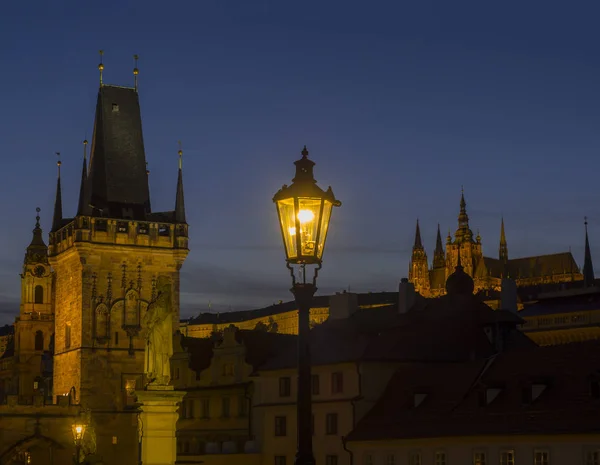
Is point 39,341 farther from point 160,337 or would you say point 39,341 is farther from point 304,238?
point 304,238

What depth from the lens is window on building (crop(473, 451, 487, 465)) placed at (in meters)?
49.1

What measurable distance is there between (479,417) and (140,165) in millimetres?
51280

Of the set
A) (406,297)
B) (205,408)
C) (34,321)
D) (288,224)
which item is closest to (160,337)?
(288,224)

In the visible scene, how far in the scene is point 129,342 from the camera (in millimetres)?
92188

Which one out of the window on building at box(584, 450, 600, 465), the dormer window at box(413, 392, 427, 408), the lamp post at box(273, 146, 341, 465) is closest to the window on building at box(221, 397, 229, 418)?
the dormer window at box(413, 392, 427, 408)

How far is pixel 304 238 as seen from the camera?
1712cm

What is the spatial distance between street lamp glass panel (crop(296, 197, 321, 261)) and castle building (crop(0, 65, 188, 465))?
7057 centimetres

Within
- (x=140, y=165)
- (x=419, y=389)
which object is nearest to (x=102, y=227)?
(x=140, y=165)

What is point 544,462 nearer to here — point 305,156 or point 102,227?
point 305,156

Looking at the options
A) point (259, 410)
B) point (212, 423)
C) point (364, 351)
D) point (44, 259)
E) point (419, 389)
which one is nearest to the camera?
point (419, 389)

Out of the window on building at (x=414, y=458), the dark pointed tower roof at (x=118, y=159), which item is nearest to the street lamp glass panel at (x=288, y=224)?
the window on building at (x=414, y=458)

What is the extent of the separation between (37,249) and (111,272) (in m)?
40.6

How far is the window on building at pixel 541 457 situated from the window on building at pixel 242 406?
29.4 m

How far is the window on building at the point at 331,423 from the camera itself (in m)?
61.0
